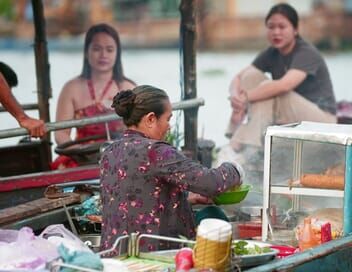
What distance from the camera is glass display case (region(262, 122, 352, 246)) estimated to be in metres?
4.19

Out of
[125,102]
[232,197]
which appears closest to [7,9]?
[232,197]

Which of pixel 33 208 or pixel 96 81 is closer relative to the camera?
pixel 33 208

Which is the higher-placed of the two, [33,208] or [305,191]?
[305,191]

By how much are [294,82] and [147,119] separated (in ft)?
13.7

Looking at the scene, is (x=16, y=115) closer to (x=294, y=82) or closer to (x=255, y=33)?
(x=294, y=82)

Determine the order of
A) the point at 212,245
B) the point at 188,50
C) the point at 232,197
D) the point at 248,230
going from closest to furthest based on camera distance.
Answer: the point at 212,245 < the point at 232,197 < the point at 248,230 < the point at 188,50

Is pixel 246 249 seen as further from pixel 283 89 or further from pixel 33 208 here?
pixel 283 89

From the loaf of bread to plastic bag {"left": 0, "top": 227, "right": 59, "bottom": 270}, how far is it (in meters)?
1.32

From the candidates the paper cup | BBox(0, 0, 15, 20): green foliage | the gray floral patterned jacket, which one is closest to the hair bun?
the gray floral patterned jacket

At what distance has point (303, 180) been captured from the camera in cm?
432

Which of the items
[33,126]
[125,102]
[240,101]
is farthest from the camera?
[240,101]

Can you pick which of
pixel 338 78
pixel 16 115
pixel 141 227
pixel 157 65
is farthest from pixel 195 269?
pixel 157 65

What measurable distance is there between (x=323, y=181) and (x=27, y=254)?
147 centimetres

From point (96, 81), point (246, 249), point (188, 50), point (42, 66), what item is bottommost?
point (246, 249)
